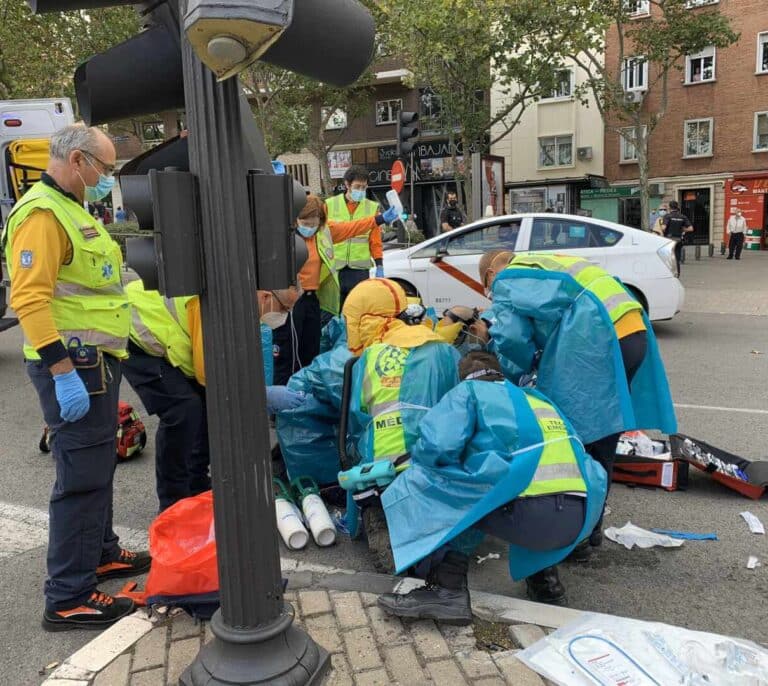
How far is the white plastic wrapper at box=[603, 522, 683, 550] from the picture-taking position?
3.50m

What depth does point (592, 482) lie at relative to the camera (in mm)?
2639

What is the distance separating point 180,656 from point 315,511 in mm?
1212

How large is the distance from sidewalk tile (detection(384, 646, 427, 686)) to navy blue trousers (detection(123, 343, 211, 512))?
155cm

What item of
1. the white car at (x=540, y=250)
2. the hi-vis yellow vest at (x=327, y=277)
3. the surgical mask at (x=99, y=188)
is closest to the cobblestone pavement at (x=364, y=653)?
the surgical mask at (x=99, y=188)

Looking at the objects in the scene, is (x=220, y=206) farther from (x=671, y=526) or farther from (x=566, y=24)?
(x=566, y=24)

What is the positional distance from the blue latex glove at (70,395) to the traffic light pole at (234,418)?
0.79m

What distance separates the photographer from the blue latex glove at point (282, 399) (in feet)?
12.8

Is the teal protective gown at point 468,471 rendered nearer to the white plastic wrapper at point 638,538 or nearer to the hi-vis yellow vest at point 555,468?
the hi-vis yellow vest at point 555,468

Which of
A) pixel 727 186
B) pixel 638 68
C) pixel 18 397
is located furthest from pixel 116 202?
pixel 18 397

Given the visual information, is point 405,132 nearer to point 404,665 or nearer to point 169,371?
point 169,371

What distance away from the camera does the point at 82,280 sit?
275 cm

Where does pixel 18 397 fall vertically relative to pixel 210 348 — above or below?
below

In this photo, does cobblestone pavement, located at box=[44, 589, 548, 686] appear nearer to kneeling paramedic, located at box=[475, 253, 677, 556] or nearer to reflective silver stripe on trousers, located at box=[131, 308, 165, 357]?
kneeling paramedic, located at box=[475, 253, 677, 556]

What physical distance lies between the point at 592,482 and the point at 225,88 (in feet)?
6.15
